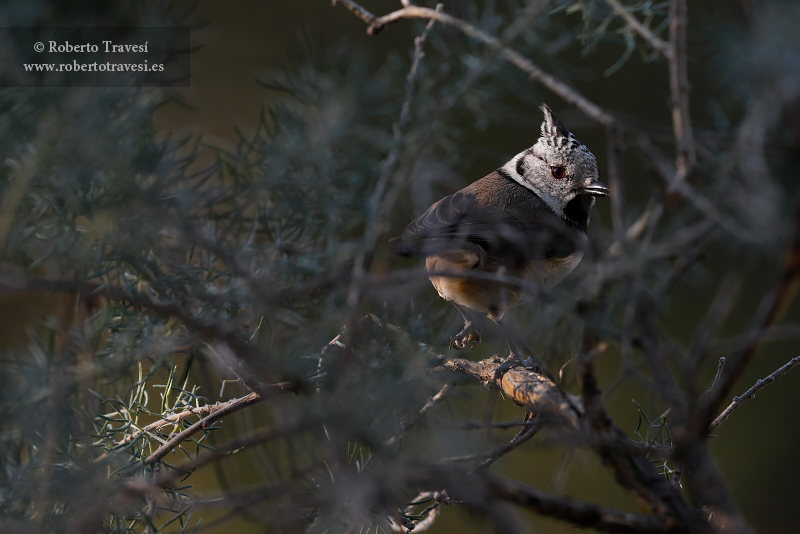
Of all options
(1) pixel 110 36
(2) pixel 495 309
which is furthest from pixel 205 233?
(2) pixel 495 309

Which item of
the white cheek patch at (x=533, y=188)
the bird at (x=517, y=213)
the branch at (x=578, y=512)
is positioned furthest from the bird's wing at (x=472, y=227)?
the branch at (x=578, y=512)

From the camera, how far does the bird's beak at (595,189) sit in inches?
64.3

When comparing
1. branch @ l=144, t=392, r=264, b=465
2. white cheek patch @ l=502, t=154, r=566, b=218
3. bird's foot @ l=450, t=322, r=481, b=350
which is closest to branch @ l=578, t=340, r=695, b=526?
branch @ l=144, t=392, r=264, b=465

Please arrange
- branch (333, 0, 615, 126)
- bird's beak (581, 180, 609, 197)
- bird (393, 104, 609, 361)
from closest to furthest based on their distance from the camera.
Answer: branch (333, 0, 615, 126)
bird (393, 104, 609, 361)
bird's beak (581, 180, 609, 197)

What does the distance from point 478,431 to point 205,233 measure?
32 cm

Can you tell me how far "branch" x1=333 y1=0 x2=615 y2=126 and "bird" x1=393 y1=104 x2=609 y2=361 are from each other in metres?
0.49

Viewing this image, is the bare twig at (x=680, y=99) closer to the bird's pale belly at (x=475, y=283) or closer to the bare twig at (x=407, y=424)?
the bare twig at (x=407, y=424)

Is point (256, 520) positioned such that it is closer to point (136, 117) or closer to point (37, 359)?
point (37, 359)

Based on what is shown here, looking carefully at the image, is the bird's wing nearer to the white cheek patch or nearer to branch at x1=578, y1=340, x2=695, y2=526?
the white cheek patch

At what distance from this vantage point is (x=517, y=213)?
166 cm

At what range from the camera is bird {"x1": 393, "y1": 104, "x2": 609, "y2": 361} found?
4.48ft

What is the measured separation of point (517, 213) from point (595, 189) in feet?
0.70

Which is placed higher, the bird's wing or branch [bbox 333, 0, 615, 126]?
branch [bbox 333, 0, 615, 126]

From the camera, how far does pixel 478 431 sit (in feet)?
1.95
